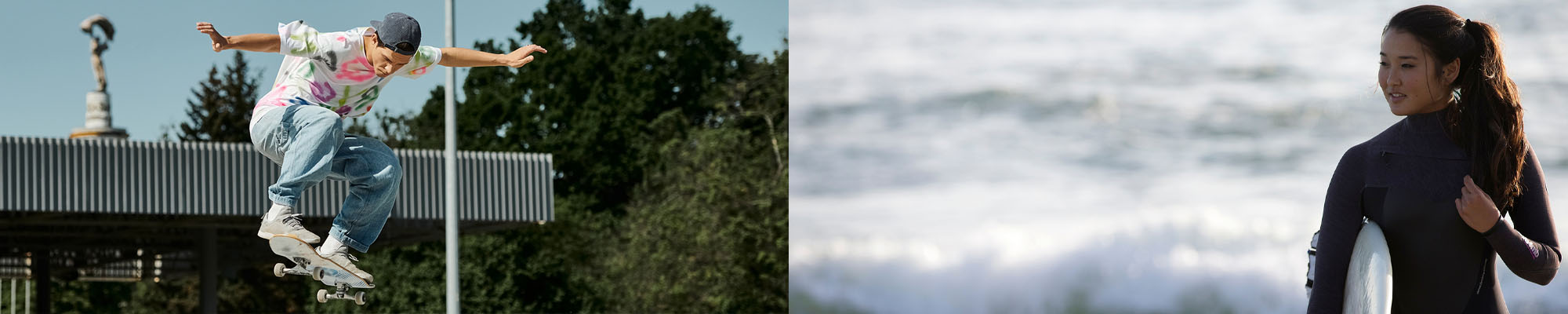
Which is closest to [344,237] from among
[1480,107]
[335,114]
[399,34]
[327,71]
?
[335,114]

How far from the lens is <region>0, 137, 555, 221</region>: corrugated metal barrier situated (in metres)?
15.0

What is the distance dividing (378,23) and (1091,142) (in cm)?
1064

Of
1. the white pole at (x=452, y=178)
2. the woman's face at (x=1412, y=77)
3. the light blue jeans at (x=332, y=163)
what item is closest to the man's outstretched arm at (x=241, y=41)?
the light blue jeans at (x=332, y=163)

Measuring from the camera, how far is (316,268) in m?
4.94

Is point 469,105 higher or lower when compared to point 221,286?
higher

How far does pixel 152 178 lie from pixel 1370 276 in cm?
1247

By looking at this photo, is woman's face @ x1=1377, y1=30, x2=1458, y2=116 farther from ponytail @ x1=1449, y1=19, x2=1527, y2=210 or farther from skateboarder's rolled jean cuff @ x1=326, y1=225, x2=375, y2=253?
skateboarder's rolled jean cuff @ x1=326, y1=225, x2=375, y2=253

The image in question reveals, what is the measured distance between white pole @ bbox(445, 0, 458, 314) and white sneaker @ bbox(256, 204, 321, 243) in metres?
7.58

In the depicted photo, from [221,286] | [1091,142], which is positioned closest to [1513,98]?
[1091,142]

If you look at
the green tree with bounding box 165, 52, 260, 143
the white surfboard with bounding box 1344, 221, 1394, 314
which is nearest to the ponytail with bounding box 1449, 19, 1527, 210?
the white surfboard with bounding box 1344, 221, 1394, 314

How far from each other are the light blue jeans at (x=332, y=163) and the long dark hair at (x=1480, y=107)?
408cm

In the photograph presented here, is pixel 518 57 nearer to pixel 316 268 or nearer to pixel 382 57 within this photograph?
pixel 382 57

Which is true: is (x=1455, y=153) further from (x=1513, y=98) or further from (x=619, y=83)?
(x=619, y=83)

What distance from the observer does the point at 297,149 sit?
4.94 m
